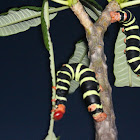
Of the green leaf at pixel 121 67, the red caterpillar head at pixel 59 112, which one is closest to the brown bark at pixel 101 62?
the red caterpillar head at pixel 59 112

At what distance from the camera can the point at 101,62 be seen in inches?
24.5

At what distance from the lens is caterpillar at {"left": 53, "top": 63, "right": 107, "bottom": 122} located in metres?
0.61

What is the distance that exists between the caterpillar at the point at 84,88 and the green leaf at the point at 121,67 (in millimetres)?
291

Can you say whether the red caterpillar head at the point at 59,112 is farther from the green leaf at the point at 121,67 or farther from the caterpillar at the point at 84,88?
the green leaf at the point at 121,67

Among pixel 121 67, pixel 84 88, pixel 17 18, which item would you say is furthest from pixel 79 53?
pixel 84 88

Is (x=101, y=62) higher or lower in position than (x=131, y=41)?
lower

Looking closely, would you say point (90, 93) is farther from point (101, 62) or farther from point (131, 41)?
point (131, 41)

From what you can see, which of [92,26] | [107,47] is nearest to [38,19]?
[92,26]

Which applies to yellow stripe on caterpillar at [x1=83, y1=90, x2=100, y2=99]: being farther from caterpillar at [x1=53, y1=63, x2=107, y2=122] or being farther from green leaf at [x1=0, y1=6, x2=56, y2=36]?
green leaf at [x1=0, y1=6, x2=56, y2=36]

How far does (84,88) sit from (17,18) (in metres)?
0.40

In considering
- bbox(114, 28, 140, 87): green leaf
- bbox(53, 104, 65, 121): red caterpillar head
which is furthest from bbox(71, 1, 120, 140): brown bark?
bbox(114, 28, 140, 87): green leaf

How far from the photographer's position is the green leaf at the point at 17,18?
86 cm

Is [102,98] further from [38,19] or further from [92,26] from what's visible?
[38,19]

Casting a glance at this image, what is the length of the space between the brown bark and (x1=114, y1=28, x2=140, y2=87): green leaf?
24cm
